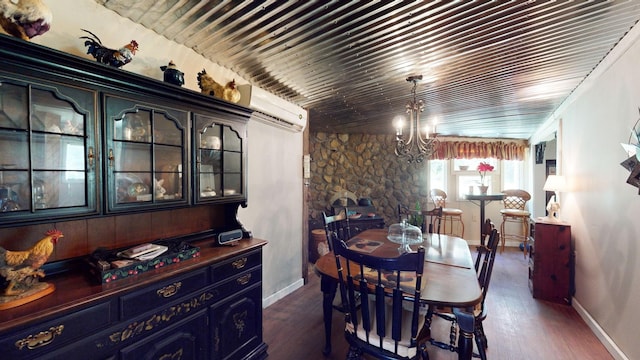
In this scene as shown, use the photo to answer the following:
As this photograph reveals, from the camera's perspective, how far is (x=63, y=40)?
1400 mm

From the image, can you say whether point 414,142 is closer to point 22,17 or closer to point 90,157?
point 90,157

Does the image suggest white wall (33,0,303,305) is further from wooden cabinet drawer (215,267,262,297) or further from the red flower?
the red flower

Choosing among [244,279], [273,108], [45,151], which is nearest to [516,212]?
[273,108]

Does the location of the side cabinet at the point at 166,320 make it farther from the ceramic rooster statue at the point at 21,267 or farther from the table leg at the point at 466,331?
the table leg at the point at 466,331

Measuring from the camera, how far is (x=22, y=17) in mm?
1059

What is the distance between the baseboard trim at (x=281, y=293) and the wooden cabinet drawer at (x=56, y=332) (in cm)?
180

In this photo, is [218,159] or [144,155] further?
[218,159]

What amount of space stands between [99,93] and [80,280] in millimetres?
911

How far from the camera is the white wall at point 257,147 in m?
1.45

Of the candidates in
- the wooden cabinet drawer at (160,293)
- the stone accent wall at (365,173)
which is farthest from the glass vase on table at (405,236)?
the stone accent wall at (365,173)

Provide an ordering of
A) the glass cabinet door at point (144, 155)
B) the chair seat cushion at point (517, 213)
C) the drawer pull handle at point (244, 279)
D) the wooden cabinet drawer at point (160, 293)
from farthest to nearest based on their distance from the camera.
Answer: the chair seat cushion at point (517, 213) → the drawer pull handle at point (244, 279) → the glass cabinet door at point (144, 155) → the wooden cabinet drawer at point (160, 293)

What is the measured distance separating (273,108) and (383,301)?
2.06 metres

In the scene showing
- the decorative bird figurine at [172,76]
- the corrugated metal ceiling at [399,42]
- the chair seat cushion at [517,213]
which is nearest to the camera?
the corrugated metal ceiling at [399,42]

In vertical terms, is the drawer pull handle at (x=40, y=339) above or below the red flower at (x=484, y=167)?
below
